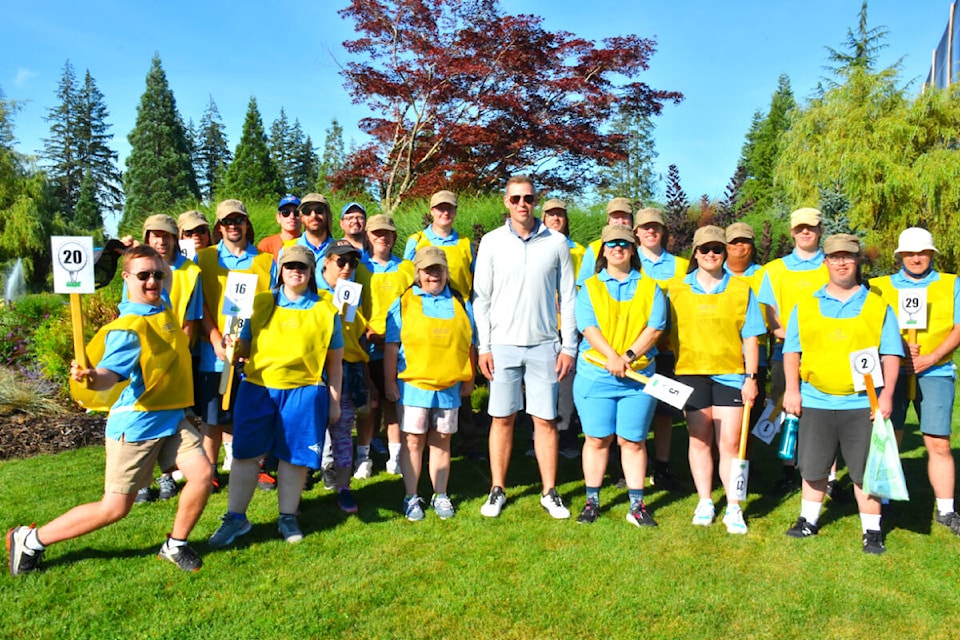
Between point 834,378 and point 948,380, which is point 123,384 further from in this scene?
point 948,380

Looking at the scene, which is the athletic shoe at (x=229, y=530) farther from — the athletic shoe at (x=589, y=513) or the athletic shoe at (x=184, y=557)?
the athletic shoe at (x=589, y=513)

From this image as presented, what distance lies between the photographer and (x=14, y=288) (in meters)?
20.7

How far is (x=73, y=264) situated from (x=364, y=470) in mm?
3159

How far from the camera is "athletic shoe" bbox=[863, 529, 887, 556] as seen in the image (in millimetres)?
4531

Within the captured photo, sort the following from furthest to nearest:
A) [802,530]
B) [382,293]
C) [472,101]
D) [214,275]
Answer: [472,101]
[382,293]
[214,275]
[802,530]

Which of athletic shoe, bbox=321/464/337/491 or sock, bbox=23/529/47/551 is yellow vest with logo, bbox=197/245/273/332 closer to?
athletic shoe, bbox=321/464/337/491

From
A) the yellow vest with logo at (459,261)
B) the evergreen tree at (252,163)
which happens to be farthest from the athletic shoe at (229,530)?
the evergreen tree at (252,163)

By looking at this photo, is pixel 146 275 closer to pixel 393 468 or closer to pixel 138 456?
pixel 138 456

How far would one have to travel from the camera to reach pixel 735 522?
16.0 feet

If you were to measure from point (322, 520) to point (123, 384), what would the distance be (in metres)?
1.79

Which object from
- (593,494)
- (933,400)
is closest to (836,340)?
(933,400)

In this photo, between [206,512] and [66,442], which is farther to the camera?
[66,442]

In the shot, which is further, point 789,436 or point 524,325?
point 789,436

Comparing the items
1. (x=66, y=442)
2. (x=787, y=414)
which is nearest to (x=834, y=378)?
(x=787, y=414)
